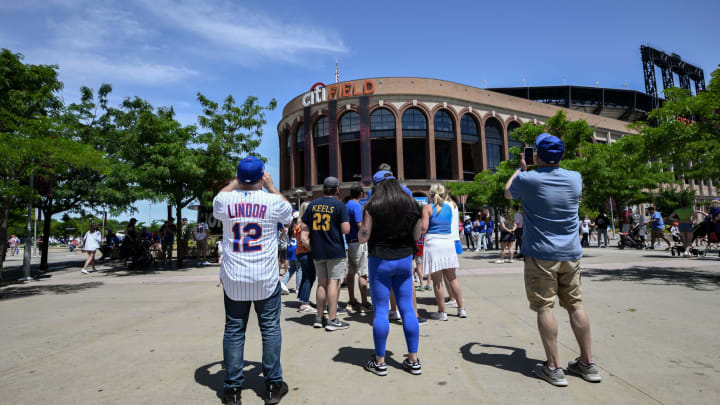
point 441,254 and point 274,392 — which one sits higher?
point 441,254

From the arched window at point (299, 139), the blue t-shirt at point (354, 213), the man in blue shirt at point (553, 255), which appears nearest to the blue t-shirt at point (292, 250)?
the blue t-shirt at point (354, 213)

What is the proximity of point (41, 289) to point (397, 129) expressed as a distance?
31.9 m

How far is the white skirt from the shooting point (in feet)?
17.1

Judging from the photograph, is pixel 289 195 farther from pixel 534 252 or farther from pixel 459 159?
pixel 534 252

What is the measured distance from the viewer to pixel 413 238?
3.44 meters

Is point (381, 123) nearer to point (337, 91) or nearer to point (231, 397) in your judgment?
point (337, 91)

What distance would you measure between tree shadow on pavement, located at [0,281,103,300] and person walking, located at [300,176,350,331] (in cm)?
787

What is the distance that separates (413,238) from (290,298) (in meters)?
4.75

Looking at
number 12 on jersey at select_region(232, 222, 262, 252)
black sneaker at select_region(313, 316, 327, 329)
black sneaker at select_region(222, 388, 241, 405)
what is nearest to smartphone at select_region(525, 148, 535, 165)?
number 12 on jersey at select_region(232, 222, 262, 252)

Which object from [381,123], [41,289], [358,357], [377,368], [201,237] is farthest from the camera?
[381,123]

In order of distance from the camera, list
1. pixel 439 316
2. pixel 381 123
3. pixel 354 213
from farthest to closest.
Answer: pixel 381 123 → pixel 354 213 → pixel 439 316

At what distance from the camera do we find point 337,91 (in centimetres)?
3862

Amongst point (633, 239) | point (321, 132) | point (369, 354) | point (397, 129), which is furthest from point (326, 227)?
point (321, 132)

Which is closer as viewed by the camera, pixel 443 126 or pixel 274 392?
pixel 274 392
